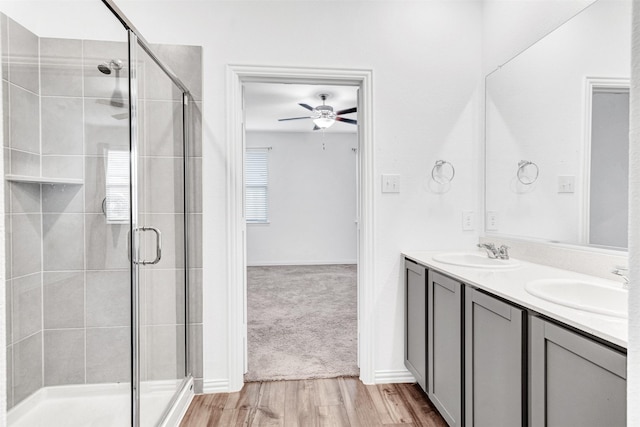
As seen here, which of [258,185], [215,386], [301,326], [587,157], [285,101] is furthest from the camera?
[258,185]

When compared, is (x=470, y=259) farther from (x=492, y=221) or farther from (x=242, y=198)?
(x=242, y=198)

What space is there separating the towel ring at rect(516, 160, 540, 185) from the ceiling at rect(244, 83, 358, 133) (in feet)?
6.58

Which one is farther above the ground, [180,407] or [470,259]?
[470,259]

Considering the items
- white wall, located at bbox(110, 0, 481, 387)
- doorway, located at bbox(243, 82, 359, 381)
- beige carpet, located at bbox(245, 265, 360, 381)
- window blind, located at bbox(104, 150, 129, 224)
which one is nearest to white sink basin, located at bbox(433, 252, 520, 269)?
white wall, located at bbox(110, 0, 481, 387)

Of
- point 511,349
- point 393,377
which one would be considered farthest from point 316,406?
point 511,349

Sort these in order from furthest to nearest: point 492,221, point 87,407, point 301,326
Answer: point 301,326, point 492,221, point 87,407

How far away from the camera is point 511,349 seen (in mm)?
1249

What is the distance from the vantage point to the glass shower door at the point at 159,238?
163 centimetres

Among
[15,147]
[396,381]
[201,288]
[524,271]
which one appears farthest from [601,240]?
[15,147]

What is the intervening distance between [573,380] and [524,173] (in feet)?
4.47

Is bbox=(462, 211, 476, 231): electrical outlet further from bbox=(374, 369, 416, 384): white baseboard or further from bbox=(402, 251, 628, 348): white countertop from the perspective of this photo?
bbox=(374, 369, 416, 384): white baseboard

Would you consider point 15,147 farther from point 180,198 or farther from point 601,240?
point 601,240

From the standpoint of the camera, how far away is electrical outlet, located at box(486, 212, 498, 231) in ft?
7.54

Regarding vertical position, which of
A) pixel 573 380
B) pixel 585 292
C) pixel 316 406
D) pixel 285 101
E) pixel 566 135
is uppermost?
pixel 285 101
